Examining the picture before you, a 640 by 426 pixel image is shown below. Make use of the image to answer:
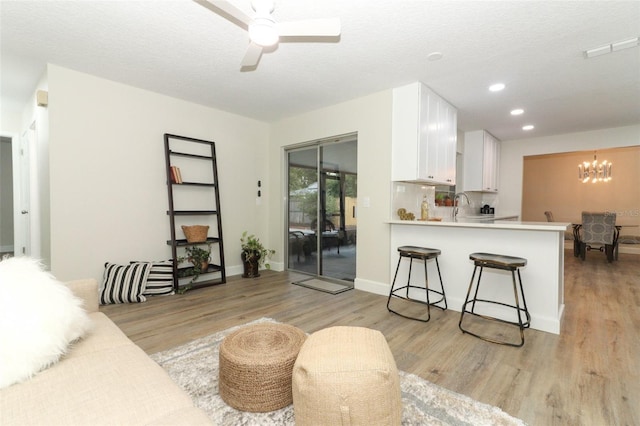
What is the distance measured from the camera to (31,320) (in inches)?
47.1

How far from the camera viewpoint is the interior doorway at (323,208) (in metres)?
4.43

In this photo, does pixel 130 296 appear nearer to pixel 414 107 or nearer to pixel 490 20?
pixel 414 107

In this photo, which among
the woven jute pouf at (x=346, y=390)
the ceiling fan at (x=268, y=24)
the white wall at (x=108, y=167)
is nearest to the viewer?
the woven jute pouf at (x=346, y=390)

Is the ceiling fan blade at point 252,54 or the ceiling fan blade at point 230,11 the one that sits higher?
the ceiling fan blade at point 252,54

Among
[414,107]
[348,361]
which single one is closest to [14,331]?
Answer: [348,361]

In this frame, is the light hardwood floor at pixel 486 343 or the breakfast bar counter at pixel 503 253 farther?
the breakfast bar counter at pixel 503 253

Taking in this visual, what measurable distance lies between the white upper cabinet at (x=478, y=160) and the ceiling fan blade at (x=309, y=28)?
16.2 ft

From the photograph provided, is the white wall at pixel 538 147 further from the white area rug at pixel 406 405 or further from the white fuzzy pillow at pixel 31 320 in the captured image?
the white fuzzy pillow at pixel 31 320

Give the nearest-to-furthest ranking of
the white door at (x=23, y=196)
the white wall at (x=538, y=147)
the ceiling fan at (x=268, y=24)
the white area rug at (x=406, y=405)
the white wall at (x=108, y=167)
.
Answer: the white area rug at (x=406, y=405), the ceiling fan at (x=268, y=24), the white wall at (x=108, y=167), the white door at (x=23, y=196), the white wall at (x=538, y=147)

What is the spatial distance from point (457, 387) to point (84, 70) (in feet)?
14.6

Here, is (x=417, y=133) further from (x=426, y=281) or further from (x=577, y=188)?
(x=577, y=188)

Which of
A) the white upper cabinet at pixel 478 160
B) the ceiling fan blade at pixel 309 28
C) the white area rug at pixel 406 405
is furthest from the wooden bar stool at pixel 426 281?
the white upper cabinet at pixel 478 160

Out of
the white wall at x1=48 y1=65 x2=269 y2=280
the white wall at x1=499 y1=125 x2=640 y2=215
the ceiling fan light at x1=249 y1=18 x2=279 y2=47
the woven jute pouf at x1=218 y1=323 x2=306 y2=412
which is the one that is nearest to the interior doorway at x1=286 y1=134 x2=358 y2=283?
the white wall at x1=48 y1=65 x2=269 y2=280

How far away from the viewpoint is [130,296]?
341cm
